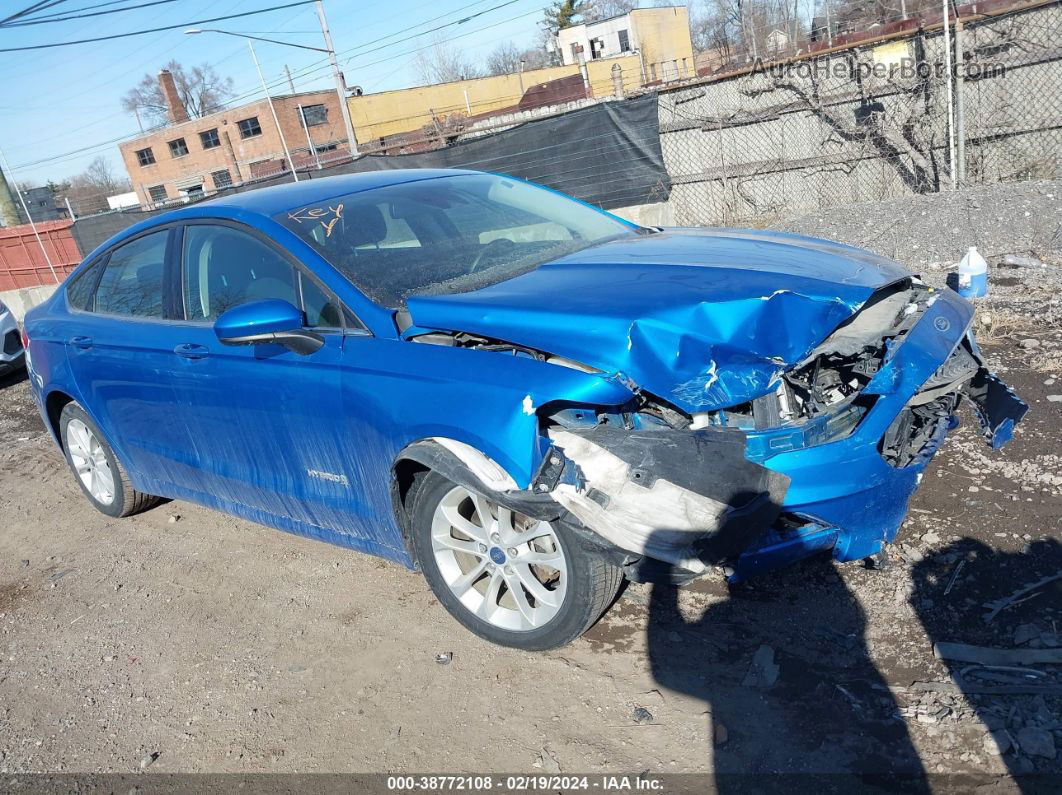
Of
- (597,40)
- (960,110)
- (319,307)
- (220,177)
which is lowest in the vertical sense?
(960,110)

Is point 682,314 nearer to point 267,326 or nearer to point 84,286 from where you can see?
point 267,326

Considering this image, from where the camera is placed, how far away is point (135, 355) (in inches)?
163

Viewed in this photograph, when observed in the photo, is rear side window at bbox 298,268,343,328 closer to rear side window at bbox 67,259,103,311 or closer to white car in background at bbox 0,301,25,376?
rear side window at bbox 67,259,103,311

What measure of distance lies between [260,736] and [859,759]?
203 cm

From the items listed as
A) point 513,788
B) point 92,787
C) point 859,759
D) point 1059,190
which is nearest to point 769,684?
point 859,759

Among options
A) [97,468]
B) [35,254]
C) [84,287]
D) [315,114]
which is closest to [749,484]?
[84,287]

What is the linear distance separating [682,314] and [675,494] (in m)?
0.60

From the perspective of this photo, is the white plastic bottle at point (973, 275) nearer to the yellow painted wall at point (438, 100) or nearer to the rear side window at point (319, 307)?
the rear side window at point (319, 307)

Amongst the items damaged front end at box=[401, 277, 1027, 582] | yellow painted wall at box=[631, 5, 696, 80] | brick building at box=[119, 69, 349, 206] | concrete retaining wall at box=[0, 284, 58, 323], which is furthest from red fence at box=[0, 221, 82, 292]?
yellow painted wall at box=[631, 5, 696, 80]

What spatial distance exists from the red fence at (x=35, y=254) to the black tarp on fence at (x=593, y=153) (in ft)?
47.7

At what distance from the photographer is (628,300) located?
2859 millimetres

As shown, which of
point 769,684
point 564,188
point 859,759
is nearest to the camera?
point 859,759

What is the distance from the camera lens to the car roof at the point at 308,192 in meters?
3.77

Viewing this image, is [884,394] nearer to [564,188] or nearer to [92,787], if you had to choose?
[92,787]
